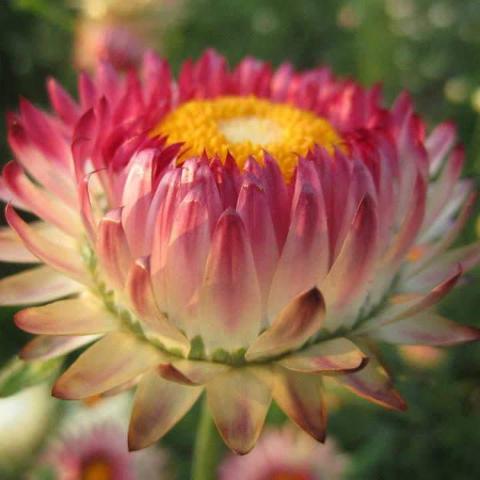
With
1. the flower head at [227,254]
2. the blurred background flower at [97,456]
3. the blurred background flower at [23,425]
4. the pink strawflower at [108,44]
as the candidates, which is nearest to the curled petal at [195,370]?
the flower head at [227,254]

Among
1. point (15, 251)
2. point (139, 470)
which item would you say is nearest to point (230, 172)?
point (15, 251)

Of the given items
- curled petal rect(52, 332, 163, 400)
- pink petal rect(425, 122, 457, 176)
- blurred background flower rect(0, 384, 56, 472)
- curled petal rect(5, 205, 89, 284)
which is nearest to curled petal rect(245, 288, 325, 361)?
curled petal rect(52, 332, 163, 400)

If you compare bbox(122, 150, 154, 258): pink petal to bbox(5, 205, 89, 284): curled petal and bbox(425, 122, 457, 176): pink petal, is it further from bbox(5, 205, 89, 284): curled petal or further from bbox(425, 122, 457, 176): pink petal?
bbox(425, 122, 457, 176): pink petal

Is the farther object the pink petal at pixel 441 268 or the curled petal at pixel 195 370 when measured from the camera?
the pink petal at pixel 441 268

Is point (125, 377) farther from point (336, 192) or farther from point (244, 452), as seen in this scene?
point (336, 192)

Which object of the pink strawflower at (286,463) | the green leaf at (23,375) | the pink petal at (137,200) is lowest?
the pink strawflower at (286,463)

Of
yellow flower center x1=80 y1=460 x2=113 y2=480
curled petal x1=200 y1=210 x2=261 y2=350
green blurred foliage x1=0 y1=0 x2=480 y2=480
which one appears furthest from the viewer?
green blurred foliage x1=0 y1=0 x2=480 y2=480

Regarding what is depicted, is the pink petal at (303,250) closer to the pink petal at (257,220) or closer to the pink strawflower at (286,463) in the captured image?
the pink petal at (257,220)
